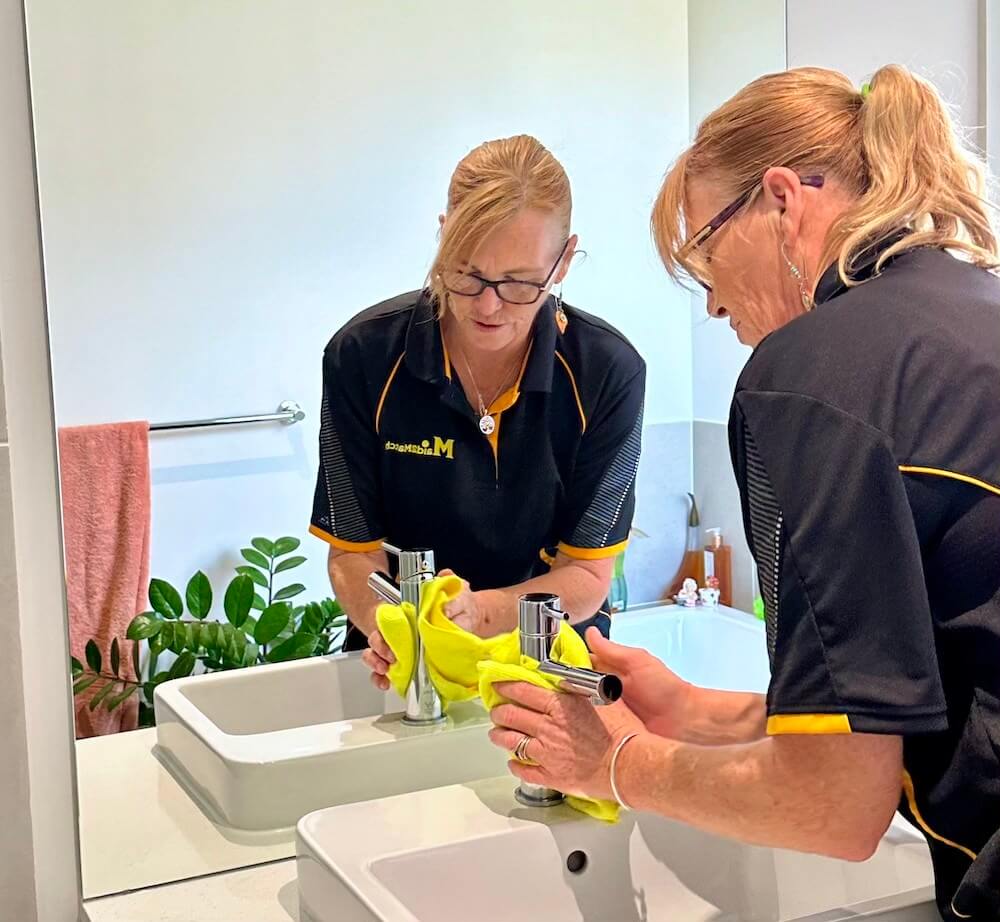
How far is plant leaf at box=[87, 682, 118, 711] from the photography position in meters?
1.30

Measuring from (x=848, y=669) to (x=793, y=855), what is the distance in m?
0.52

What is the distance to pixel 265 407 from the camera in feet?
4.32

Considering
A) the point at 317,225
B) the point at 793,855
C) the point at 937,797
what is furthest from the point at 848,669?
→ the point at 317,225

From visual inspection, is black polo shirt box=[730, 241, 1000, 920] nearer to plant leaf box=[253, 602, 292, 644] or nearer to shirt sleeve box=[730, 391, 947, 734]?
shirt sleeve box=[730, 391, 947, 734]

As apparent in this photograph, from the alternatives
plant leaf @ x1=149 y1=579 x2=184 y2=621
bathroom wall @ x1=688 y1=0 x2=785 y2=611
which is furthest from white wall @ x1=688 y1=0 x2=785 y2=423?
plant leaf @ x1=149 y1=579 x2=184 y2=621

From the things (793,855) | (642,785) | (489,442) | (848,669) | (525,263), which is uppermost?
(525,263)

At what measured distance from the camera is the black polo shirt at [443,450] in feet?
4.39

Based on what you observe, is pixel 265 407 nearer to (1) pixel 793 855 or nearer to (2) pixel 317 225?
(2) pixel 317 225

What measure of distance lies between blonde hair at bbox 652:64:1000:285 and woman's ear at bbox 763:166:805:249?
0.01 m

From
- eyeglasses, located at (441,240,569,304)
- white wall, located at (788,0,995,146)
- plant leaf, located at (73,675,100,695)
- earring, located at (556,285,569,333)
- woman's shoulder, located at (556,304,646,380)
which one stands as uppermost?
white wall, located at (788,0,995,146)

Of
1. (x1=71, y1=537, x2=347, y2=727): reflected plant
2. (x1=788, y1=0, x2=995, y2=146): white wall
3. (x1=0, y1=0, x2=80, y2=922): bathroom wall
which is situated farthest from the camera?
(x1=788, y1=0, x2=995, y2=146): white wall

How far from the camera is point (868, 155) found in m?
1.01

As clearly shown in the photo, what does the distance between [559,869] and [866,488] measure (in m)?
0.58

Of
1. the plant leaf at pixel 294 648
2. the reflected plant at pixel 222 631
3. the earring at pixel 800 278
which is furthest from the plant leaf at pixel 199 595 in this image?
the earring at pixel 800 278
